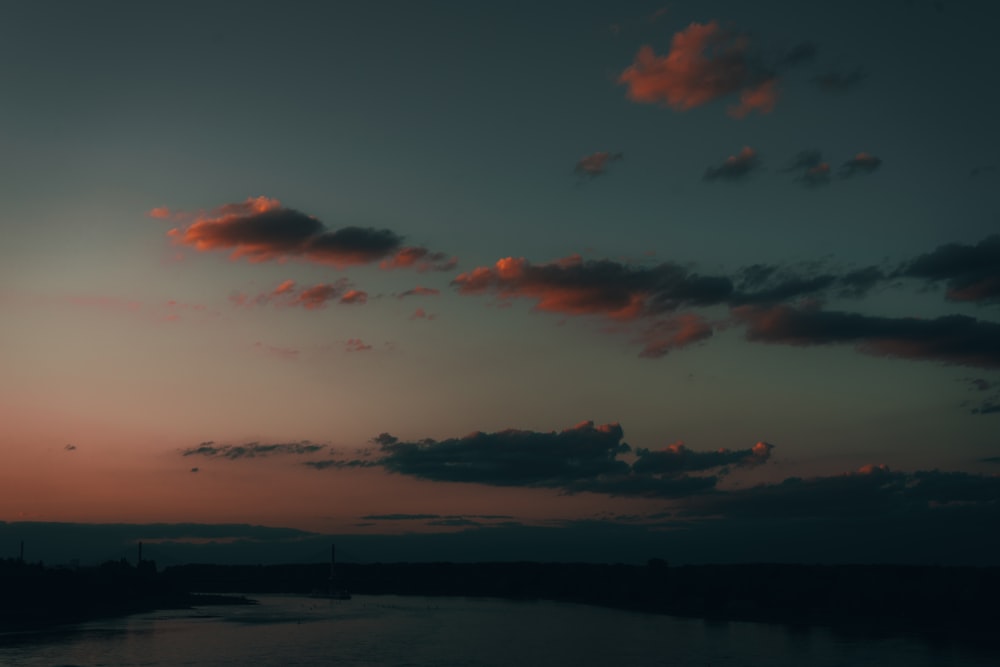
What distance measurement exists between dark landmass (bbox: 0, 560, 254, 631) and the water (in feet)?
29.4

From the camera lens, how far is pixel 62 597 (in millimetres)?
157625

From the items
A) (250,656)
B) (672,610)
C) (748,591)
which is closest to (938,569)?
(748,591)

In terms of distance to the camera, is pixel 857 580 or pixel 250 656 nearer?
pixel 250 656

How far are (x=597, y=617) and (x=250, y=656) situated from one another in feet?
261

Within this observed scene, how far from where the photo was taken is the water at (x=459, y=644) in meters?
93.8

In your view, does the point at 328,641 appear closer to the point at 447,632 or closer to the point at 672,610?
the point at 447,632

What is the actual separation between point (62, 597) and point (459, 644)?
82120mm

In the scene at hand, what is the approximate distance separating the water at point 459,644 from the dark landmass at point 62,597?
8.97 meters

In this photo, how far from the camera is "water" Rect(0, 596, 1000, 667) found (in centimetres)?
9375

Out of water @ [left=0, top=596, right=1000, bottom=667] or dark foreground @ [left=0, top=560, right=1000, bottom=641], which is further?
dark foreground @ [left=0, top=560, right=1000, bottom=641]

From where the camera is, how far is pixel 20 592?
149375mm

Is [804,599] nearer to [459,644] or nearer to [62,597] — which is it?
[459,644]

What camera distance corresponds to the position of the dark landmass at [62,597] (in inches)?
5595

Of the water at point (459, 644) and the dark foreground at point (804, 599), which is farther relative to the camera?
the dark foreground at point (804, 599)
